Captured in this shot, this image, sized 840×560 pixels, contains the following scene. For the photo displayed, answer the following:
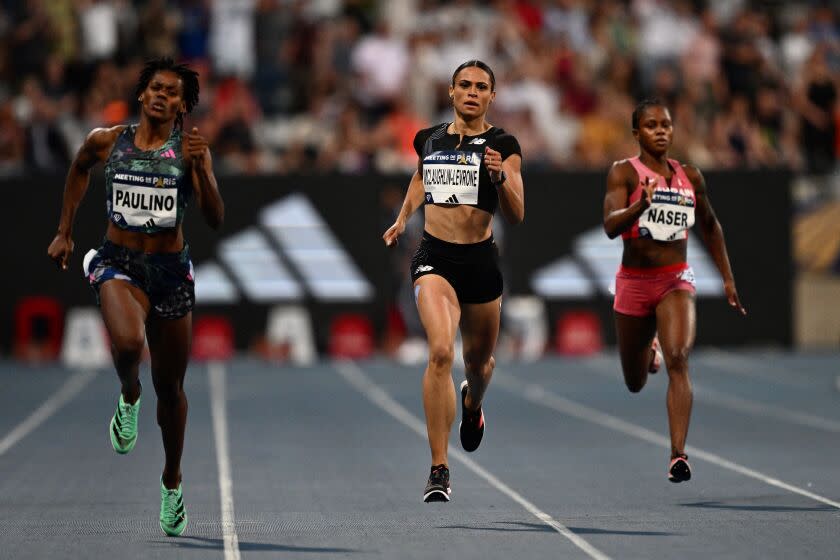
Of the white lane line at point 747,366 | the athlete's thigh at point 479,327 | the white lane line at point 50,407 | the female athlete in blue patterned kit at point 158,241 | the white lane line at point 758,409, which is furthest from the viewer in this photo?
the white lane line at point 747,366

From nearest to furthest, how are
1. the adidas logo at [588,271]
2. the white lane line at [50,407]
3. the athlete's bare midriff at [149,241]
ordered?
the athlete's bare midriff at [149,241]
the white lane line at [50,407]
the adidas logo at [588,271]

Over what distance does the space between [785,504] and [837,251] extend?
1279 centimetres

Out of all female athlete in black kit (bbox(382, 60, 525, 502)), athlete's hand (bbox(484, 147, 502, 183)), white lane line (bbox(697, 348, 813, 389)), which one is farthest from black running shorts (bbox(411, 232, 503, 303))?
white lane line (bbox(697, 348, 813, 389))

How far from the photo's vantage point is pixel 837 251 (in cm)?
2112

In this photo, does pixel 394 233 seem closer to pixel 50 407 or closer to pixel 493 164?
pixel 493 164

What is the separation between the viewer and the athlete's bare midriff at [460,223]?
28.7 feet

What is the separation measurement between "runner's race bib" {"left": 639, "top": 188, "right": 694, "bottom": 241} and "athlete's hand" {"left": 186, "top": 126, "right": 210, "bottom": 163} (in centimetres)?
302

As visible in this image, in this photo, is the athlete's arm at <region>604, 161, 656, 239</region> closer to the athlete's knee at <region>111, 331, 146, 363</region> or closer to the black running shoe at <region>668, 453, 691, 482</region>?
the black running shoe at <region>668, 453, 691, 482</region>

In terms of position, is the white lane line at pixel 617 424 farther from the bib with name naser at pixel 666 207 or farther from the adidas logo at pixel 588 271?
the adidas logo at pixel 588 271

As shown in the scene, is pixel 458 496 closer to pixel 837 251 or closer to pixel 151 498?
pixel 151 498

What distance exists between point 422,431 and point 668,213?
4.34 metres

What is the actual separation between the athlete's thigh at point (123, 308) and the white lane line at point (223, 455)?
108 centimetres

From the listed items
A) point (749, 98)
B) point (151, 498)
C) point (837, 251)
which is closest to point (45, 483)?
point (151, 498)

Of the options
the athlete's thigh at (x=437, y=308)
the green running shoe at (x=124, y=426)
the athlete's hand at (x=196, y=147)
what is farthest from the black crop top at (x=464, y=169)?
the green running shoe at (x=124, y=426)
